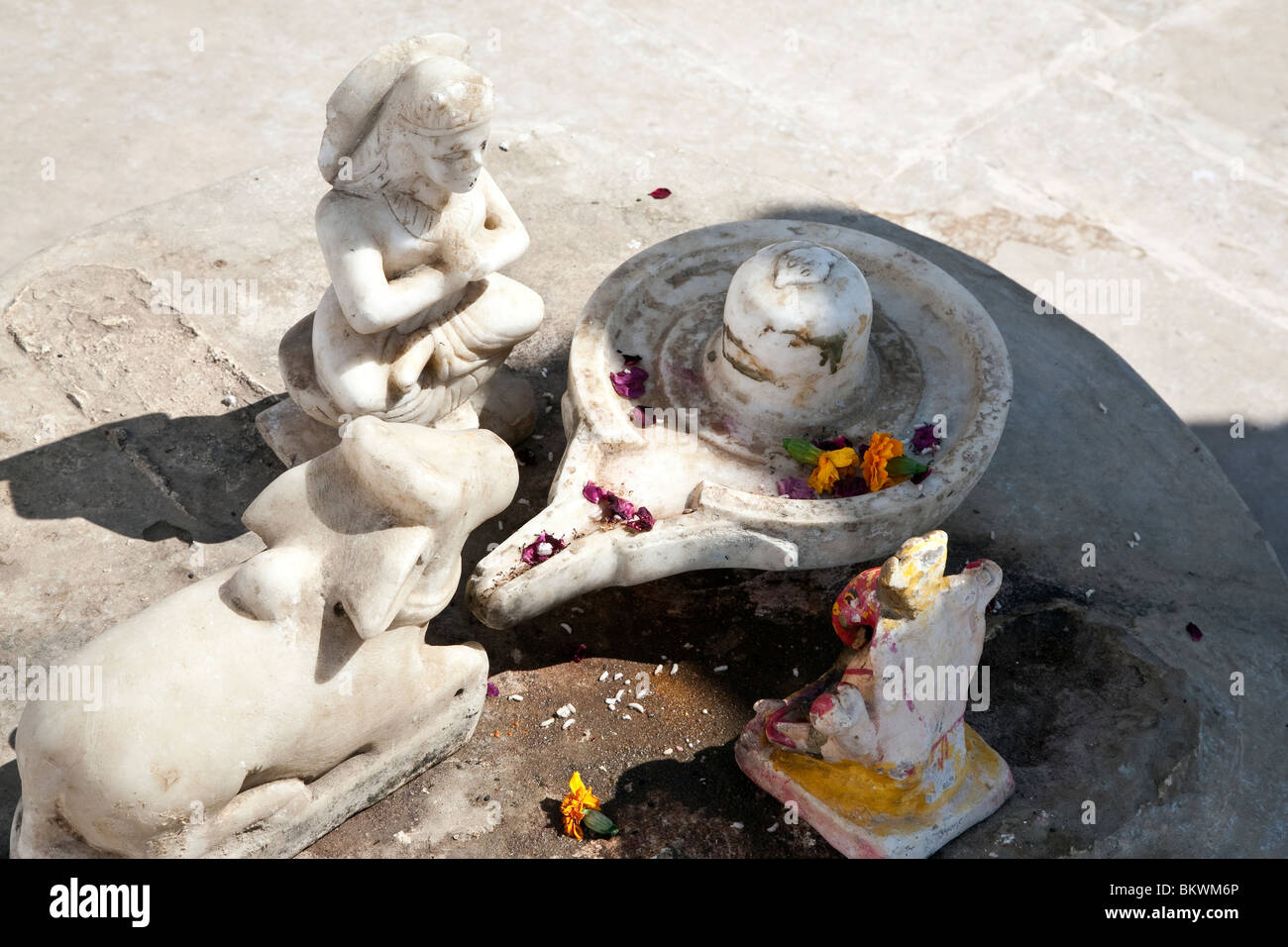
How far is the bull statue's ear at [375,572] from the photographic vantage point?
4078 millimetres

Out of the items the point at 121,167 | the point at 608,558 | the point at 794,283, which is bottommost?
the point at 121,167

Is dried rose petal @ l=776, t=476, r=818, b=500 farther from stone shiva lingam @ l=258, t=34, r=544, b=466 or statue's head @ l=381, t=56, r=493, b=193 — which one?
statue's head @ l=381, t=56, r=493, b=193

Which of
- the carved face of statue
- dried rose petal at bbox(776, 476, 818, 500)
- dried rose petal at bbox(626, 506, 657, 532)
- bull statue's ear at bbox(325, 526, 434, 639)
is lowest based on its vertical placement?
dried rose petal at bbox(626, 506, 657, 532)

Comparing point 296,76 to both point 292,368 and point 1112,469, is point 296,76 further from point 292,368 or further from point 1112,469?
point 1112,469

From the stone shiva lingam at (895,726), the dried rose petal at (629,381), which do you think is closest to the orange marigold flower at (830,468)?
the stone shiva lingam at (895,726)

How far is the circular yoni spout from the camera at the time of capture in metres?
5.29

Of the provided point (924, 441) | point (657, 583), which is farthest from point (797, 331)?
point (657, 583)

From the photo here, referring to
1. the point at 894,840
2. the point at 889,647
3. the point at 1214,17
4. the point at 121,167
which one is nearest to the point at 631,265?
the point at 889,647

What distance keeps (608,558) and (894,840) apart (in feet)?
4.77

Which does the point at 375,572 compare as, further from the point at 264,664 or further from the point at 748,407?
the point at 748,407

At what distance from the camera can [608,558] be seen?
5.12 m

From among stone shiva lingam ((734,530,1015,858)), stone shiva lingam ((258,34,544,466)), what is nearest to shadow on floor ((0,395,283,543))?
stone shiva lingam ((258,34,544,466))

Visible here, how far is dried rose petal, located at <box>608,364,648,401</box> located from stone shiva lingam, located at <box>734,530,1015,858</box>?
1.50m

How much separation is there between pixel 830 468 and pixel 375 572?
2.02 m
